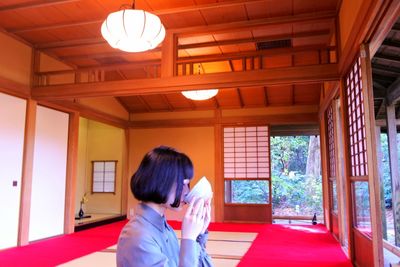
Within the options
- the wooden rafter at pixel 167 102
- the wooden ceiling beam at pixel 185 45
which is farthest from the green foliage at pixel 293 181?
the wooden ceiling beam at pixel 185 45

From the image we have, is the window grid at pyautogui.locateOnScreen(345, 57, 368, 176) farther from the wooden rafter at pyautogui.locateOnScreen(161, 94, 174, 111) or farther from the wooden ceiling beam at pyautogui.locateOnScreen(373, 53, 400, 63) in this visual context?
the wooden rafter at pyautogui.locateOnScreen(161, 94, 174, 111)

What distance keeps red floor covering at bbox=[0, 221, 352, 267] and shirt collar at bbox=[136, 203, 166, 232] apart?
2982mm

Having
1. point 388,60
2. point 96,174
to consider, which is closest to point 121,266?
point 388,60

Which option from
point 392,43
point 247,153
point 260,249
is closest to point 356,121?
point 392,43

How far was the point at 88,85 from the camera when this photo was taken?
473 centimetres

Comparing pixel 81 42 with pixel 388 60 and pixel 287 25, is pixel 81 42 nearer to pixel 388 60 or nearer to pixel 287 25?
pixel 287 25

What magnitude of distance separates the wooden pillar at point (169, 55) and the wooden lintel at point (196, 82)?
107mm

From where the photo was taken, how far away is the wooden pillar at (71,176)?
226 inches

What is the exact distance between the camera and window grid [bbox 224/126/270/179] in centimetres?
722

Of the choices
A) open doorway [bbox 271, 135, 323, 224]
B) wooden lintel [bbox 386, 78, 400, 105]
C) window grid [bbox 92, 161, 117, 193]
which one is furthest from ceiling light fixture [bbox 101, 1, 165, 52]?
open doorway [bbox 271, 135, 323, 224]

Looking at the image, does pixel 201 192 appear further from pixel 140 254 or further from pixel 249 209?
pixel 249 209

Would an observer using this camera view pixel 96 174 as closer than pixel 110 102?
No

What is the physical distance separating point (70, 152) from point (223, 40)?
316cm

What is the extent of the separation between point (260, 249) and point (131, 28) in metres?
3.16
